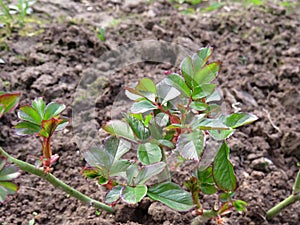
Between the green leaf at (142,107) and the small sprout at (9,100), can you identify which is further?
the green leaf at (142,107)

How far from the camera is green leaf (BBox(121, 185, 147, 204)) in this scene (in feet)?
3.26

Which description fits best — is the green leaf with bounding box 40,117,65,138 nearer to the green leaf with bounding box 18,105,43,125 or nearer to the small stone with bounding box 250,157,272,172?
the green leaf with bounding box 18,105,43,125

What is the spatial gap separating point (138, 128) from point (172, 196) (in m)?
0.17

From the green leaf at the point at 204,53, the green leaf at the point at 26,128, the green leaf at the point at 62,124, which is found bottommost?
the green leaf at the point at 62,124

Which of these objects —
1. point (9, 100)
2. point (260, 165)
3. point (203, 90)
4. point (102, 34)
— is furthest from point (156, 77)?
point (9, 100)

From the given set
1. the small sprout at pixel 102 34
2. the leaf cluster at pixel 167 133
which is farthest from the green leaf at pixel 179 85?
the small sprout at pixel 102 34

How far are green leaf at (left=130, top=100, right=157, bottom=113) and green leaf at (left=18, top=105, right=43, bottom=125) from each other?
0.21 metres

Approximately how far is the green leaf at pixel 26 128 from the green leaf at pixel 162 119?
271mm

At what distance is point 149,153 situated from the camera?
3.47 feet

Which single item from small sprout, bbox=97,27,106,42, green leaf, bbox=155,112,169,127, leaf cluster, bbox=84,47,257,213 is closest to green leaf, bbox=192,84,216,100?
leaf cluster, bbox=84,47,257,213

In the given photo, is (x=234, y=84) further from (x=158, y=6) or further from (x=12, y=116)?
(x=12, y=116)

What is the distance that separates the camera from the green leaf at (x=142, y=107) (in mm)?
1030

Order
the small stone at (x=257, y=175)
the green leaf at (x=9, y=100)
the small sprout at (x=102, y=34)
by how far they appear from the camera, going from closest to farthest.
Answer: the green leaf at (x=9, y=100)
the small stone at (x=257, y=175)
the small sprout at (x=102, y=34)

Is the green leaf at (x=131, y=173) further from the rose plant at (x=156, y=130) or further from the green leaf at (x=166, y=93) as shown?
the green leaf at (x=166, y=93)
